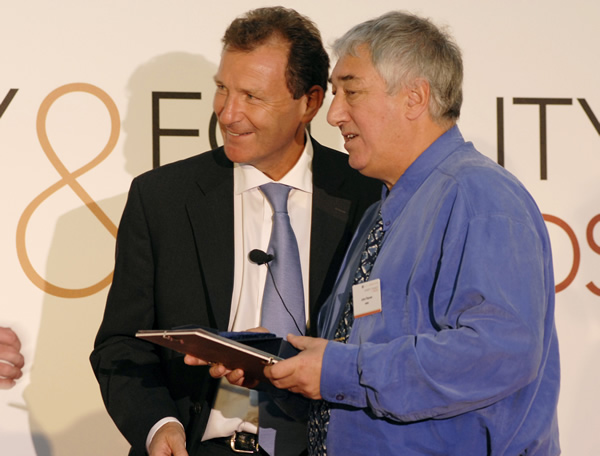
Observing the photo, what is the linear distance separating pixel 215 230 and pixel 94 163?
2.69 feet

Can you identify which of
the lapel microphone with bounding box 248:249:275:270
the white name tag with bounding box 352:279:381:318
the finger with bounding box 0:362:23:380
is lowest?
the finger with bounding box 0:362:23:380

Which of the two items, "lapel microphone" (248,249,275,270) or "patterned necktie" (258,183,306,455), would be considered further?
"lapel microphone" (248,249,275,270)

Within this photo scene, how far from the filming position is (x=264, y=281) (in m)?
2.61

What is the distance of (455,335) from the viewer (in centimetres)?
172

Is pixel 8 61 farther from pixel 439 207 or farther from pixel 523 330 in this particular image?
pixel 523 330

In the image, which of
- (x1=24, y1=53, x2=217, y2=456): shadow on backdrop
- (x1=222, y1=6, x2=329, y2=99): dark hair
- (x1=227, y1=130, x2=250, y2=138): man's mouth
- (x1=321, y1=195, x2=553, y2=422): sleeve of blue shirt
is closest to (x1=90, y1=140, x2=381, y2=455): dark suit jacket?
(x1=227, y1=130, x2=250, y2=138): man's mouth

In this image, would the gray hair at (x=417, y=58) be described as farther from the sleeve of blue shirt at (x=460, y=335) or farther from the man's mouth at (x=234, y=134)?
the man's mouth at (x=234, y=134)

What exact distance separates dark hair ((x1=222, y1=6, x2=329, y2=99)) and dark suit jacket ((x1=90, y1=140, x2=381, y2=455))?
379mm

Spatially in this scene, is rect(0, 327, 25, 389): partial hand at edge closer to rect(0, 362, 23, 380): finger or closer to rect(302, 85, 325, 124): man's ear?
rect(0, 362, 23, 380): finger

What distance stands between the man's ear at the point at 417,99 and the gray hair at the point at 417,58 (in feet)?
0.03

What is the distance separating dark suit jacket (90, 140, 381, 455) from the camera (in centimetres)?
252

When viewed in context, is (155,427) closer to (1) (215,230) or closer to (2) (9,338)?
(1) (215,230)

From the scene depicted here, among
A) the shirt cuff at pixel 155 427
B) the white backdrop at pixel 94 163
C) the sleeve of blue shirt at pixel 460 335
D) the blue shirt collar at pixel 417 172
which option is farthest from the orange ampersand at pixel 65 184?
the sleeve of blue shirt at pixel 460 335

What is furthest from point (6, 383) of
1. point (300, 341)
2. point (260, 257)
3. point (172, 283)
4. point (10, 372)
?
point (300, 341)
